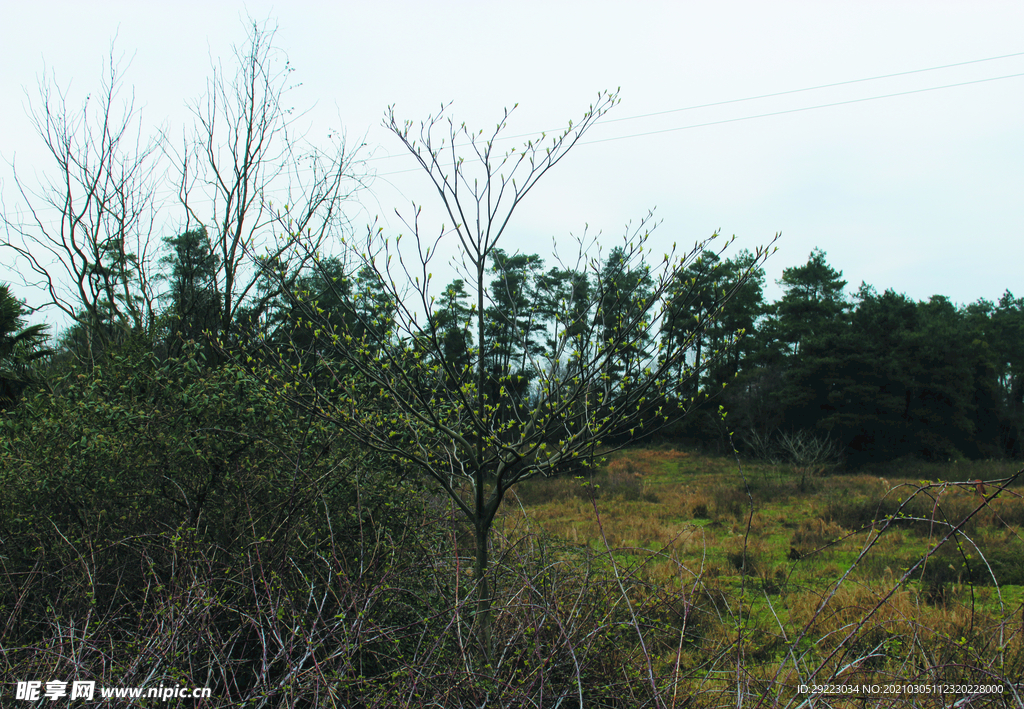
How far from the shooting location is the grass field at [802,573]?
8.28 ft

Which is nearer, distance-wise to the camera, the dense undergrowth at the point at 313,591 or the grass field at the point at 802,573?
the grass field at the point at 802,573

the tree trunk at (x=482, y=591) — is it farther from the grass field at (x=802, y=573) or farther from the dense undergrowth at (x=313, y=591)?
the grass field at (x=802, y=573)

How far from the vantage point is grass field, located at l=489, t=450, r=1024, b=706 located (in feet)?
8.28

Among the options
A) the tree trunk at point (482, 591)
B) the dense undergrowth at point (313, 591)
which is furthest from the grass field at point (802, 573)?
the tree trunk at point (482, 591)

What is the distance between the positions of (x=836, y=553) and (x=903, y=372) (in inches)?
876

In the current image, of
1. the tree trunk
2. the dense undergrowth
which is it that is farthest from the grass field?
the tree trunk

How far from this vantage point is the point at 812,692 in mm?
2182

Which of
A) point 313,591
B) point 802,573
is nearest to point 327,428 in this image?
point 313,591

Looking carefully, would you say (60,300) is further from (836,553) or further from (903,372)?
(903,372)

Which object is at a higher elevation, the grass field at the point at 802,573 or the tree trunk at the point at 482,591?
the tree trunk at the point at 482,591

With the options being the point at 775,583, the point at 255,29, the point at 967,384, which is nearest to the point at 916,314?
the point at 967,384

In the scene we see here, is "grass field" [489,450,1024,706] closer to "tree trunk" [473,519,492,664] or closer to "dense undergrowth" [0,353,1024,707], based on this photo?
"dense undergrowth" [0,353,1024,707]

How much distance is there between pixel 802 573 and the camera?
7609 millimetres

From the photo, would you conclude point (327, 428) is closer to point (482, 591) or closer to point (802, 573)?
point (482, 591)
